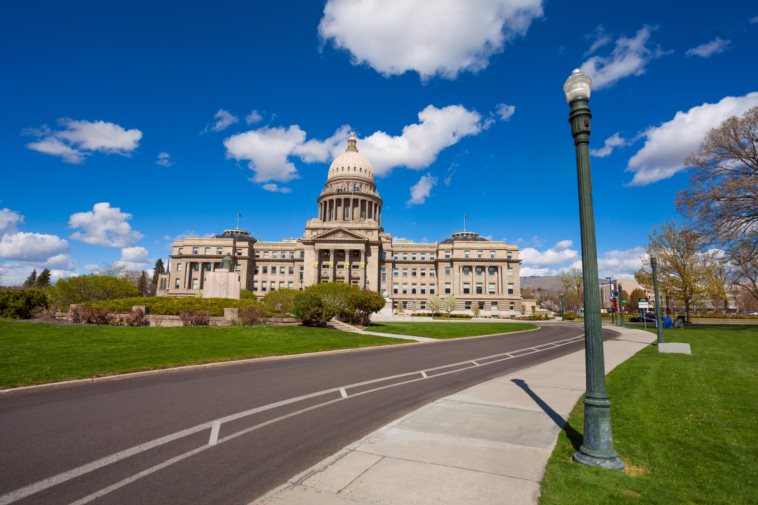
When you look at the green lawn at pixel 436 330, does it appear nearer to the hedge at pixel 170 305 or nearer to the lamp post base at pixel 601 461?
the hedge at pixel 170 305

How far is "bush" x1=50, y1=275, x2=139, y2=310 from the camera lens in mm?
39344

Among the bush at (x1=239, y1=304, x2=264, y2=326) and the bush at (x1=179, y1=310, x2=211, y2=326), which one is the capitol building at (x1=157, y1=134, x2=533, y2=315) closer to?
the bush at (x1=239, y1=304, x2=264, y2=326)

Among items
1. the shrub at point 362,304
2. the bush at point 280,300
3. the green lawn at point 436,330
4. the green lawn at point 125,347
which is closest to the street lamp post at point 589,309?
the green lawn at point 125,347

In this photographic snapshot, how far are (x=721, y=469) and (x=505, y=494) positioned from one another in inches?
132

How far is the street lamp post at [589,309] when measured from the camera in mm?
5922

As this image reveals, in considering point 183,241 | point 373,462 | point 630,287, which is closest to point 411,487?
point 373,462

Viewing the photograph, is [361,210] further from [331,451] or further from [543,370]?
[331,451]

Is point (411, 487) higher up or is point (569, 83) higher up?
point (569, 83)

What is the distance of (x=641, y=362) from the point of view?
1609 cm

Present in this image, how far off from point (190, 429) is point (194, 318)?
23.0 metres

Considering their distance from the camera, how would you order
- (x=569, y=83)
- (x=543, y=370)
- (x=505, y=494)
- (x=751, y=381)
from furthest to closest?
(x=543, y=370), (x=751, y=381), (x=569, y=83), (x=505, y=494)

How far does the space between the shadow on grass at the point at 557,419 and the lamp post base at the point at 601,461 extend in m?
0.65

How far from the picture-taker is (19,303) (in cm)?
2823

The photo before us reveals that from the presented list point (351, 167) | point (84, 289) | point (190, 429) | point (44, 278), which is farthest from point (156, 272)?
point (190, 429)
